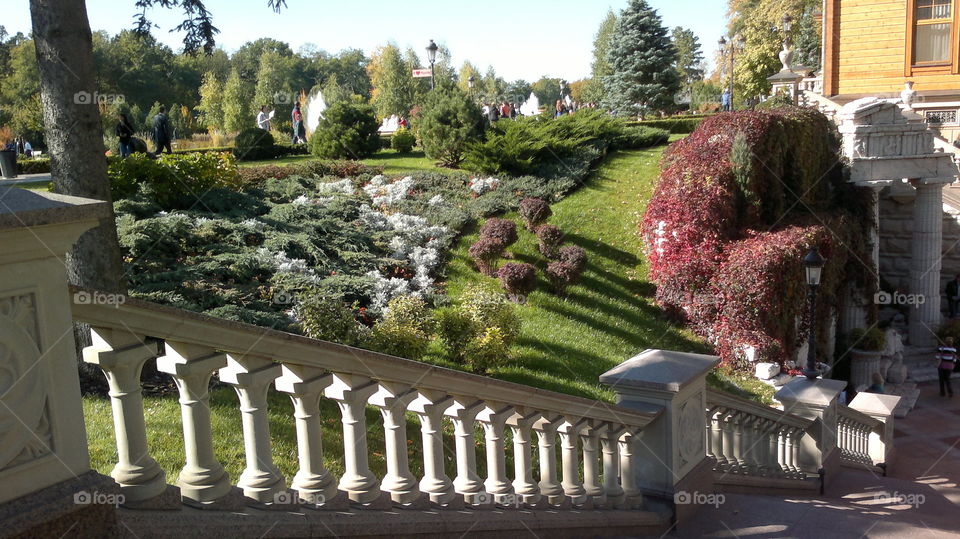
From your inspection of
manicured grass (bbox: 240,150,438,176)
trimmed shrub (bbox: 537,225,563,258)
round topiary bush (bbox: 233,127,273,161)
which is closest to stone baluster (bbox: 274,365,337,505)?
trimmed shrub (bbox: 537,225,563,258)

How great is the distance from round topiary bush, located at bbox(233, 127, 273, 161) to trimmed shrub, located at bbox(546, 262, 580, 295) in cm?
1228

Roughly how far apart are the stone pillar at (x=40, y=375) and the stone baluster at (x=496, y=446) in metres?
2.03

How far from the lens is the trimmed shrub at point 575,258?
1284 cm

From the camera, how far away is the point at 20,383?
2.27m

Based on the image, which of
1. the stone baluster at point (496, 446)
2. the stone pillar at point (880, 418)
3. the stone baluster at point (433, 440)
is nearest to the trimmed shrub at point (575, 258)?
the stone pillar at point (880, 418)

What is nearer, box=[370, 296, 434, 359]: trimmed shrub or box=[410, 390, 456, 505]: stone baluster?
box=[410, 390, 456, 505]: stone baluster

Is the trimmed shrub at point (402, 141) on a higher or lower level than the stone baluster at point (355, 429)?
higher

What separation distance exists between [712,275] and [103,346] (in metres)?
12.3

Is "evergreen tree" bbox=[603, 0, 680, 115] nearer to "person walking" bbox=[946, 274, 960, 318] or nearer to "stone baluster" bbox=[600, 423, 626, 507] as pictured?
"person walking" bbox=[946, 274, 960, 318]

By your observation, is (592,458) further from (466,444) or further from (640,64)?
(640,64)

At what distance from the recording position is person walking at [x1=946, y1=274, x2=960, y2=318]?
737 inches

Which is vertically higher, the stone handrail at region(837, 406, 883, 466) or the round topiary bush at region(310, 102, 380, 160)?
the round topiary bush at region(310, 102, 380, 160)

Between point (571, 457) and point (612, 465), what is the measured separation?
0.54 metres

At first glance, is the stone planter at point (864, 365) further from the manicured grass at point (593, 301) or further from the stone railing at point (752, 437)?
the stone railing at point (752, 437)
